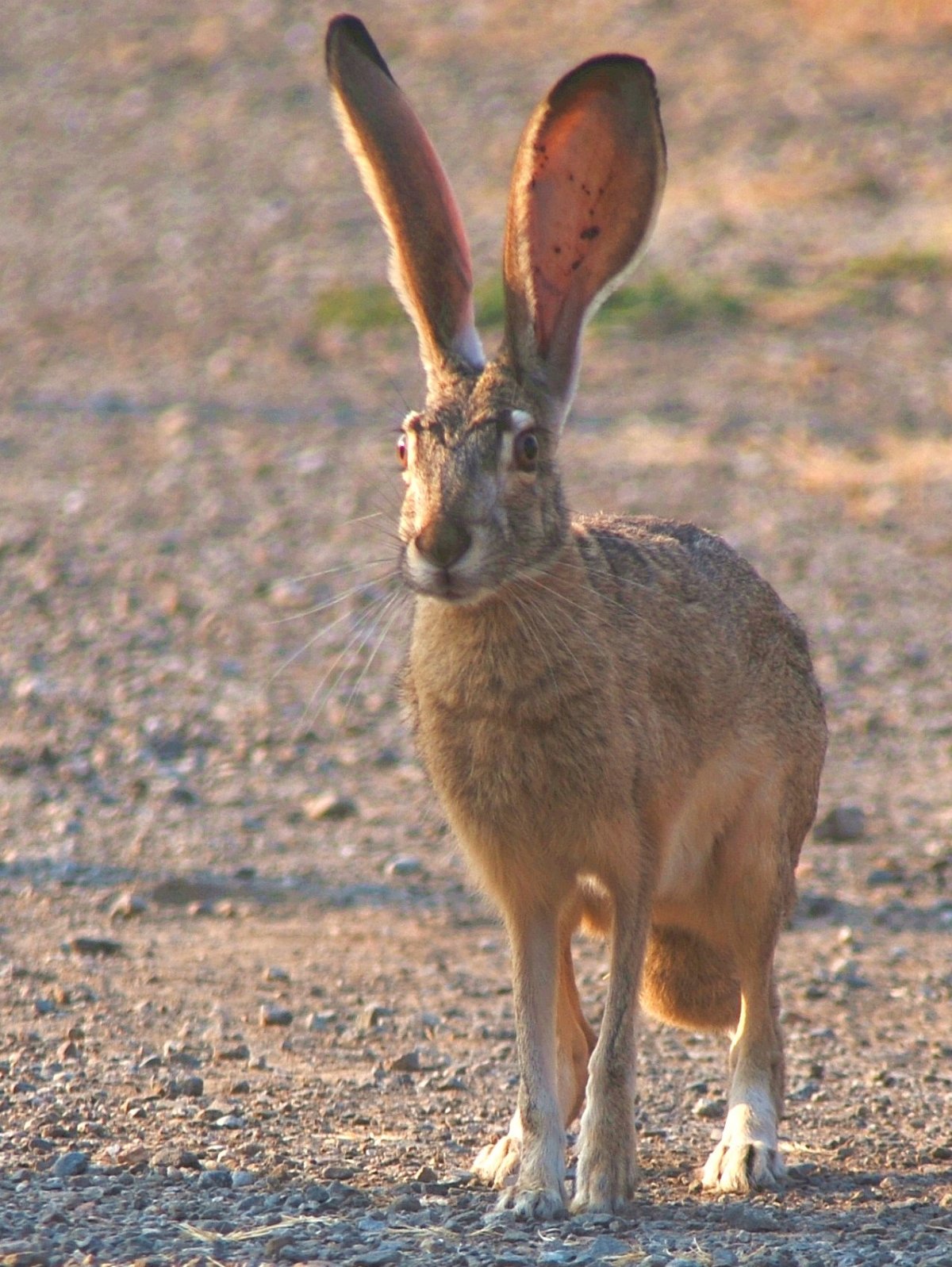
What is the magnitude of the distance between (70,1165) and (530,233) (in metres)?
2.17

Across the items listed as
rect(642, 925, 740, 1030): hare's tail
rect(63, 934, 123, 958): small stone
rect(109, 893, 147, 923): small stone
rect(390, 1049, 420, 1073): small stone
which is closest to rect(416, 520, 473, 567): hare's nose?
rect(642, 925, 740, 1030): hare's tail

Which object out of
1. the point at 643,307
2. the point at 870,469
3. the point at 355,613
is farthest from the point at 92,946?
the point at 643,307

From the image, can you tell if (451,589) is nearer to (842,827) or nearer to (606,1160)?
(606,1160)

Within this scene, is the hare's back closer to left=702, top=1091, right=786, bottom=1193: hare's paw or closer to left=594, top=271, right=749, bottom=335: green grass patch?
left=702, top=1091, right=786, bottom=1193: hare's paw

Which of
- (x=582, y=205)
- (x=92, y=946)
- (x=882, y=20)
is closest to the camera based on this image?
(x=582, y=205)

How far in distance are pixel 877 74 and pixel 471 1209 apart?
565 inches

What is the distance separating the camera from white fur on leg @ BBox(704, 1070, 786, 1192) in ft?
15.3

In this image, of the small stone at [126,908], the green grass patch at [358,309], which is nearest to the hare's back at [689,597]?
the small stone at [126,908]

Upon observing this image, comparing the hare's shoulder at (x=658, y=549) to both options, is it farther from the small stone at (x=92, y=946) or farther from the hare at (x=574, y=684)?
the small stone at (x=92, y=946)

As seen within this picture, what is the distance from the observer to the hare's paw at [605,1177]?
4430 millimetres

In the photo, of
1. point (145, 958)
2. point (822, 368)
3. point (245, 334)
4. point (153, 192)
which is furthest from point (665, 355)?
point (145, 958)

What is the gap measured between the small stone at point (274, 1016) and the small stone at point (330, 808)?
164cm

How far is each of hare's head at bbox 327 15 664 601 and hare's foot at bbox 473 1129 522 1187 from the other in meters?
1.27

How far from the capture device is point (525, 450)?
14.7 feet
